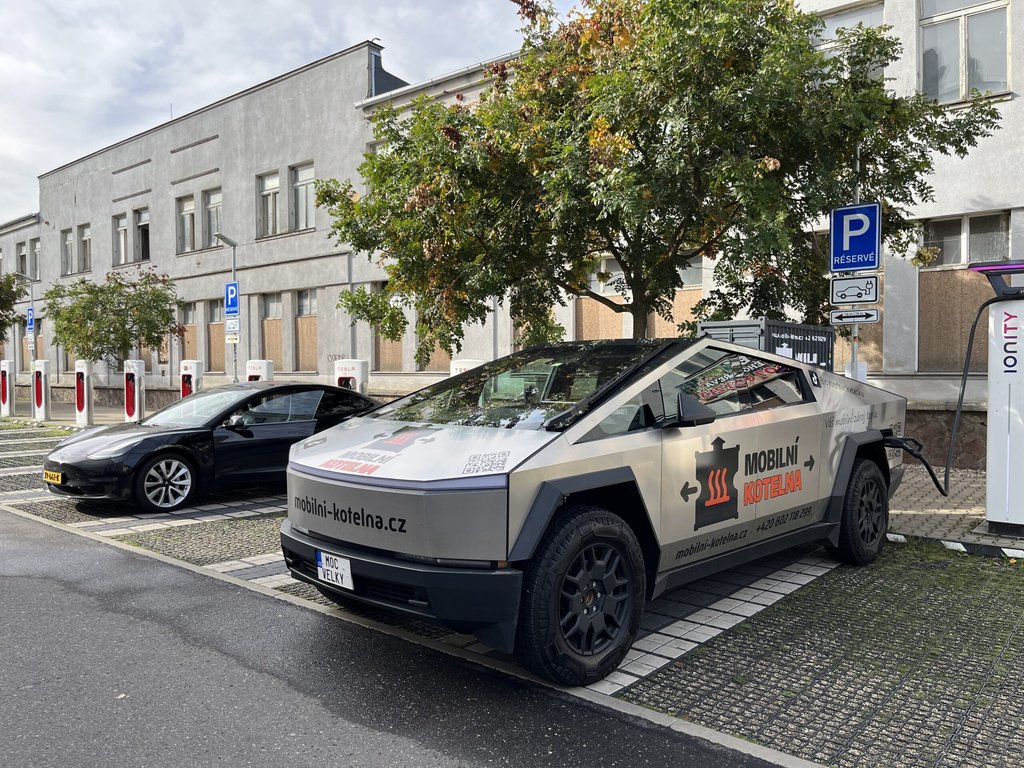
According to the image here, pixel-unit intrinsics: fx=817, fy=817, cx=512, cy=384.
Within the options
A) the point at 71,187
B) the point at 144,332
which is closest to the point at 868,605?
the point at 144,332

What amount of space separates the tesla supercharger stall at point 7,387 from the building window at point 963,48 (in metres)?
23.2

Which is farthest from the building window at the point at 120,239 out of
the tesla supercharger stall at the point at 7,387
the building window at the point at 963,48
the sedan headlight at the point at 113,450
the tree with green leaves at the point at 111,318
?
the building window at the point at 963,48

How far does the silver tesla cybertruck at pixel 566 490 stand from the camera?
11.7 ft

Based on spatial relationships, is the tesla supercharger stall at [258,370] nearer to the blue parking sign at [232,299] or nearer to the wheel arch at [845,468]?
the blue parking sign at [232,299]

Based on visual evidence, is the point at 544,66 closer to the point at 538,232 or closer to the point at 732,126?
the point at 538,232

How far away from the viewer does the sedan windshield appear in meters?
8.86

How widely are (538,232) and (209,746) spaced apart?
634 cm

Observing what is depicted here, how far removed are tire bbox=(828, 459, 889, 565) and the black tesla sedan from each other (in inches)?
233

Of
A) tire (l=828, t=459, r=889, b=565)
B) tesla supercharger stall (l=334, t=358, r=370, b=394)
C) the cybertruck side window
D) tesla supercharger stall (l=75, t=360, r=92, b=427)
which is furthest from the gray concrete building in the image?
the cybertruck side window

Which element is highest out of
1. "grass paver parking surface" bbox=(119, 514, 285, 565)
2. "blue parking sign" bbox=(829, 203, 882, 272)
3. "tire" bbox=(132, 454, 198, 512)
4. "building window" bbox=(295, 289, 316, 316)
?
"building window" bbox=(295, 289, 316, 316)

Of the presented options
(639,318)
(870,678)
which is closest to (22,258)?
(639,318)

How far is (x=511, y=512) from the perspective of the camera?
3.54 m

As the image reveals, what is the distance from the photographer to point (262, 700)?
3.66 meters

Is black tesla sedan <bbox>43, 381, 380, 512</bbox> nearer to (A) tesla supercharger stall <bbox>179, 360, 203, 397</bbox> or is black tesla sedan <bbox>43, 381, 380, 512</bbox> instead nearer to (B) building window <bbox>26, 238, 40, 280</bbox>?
(A) tesla supercharger stall <bbox>179, 360, 203, 397</bbox>
